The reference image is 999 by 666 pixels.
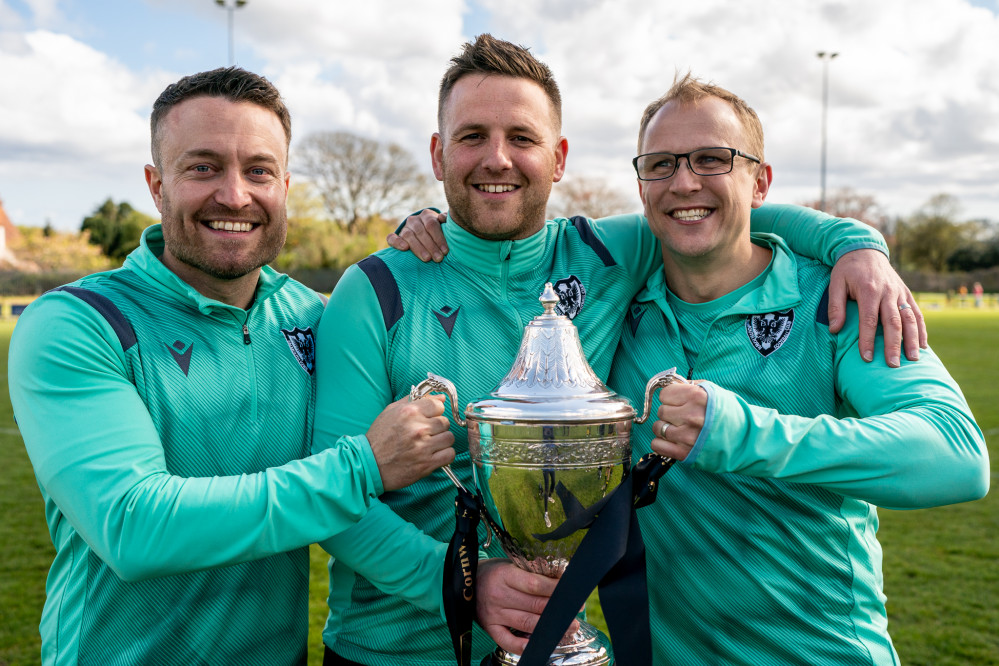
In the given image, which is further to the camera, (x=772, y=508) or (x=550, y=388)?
(x=772, y=508)

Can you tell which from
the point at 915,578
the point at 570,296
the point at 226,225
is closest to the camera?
the point at 226,225

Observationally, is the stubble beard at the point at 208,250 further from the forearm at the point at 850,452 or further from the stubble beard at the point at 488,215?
the forearm at the point at 850,452

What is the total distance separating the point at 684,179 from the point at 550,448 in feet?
3.48

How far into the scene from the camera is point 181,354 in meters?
2.39

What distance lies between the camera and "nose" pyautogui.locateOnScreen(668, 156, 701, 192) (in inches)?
100

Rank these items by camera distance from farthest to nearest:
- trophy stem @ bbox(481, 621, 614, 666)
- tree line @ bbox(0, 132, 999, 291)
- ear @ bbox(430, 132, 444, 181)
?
tree line @ bbox(0, 132, 999, 291), ear @ bbox(430, 132, 444, 181), trophy stem @ bbox(481, 621, 614, 666)

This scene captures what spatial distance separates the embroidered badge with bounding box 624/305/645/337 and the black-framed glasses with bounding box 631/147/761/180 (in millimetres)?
461

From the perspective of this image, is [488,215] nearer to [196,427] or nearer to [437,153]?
[437,153]

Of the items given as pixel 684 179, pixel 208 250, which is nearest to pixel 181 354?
pixel 208 250

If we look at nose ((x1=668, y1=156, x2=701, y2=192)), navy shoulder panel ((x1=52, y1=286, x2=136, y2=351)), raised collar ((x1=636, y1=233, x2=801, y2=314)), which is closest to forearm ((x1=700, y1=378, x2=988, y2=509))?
raised collar ((x1=636, y1=233, x2=801, y2=314))

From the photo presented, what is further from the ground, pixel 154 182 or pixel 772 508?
pixel 154 182

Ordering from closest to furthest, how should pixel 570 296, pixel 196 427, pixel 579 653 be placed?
pixel 579 653 → pixel 196 427 → pixel 570 296

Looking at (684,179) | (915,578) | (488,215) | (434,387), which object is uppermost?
(684,179)

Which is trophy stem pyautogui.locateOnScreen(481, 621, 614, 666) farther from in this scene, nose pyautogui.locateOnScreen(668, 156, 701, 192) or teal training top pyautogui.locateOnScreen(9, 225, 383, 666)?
nose pyautogui.locateOnScreen(668, 156, 701, 192)
